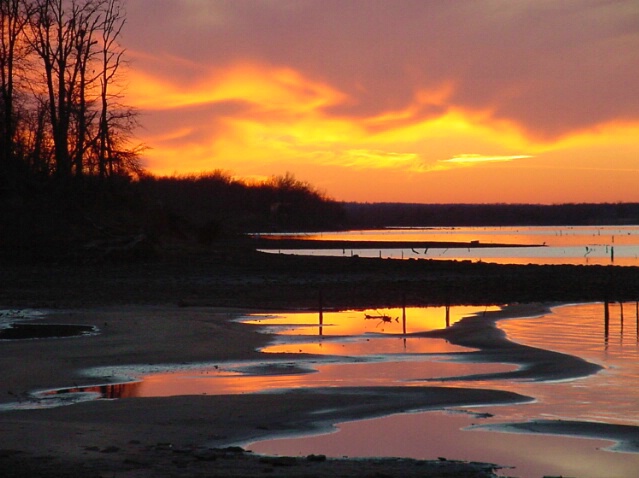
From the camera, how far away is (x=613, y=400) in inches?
531

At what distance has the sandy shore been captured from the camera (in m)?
8.96

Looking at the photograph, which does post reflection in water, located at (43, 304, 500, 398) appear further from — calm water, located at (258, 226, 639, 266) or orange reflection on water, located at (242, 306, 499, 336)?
calm water, located at (258, 226, 639, 266)

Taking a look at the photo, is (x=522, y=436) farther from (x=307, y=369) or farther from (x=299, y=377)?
(x=307, y=369)

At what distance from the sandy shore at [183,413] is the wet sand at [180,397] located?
2 cm

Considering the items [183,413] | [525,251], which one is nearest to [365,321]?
[183,413]

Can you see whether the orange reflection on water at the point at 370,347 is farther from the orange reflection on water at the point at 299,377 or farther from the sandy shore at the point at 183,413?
the orange reflection on water at the point at 299,377

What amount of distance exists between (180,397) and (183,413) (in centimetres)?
122

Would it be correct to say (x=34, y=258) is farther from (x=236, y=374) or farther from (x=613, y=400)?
(x=613, y=400)

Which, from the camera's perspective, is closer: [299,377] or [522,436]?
[522,436]

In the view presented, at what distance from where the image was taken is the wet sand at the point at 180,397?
29.8ft

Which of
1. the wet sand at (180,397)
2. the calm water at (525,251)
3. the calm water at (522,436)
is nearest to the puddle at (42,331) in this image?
the wet sand at (180,397)

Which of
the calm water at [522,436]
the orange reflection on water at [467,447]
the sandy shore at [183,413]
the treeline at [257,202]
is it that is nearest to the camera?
the sandy shore at [183,413]

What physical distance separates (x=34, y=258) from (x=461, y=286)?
20215 mm

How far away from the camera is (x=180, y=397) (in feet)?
44.0
